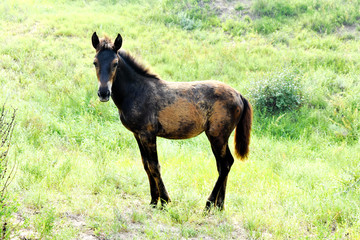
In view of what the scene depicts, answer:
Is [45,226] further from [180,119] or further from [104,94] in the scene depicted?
[180,119]

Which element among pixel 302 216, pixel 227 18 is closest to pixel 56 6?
pixel 227 18

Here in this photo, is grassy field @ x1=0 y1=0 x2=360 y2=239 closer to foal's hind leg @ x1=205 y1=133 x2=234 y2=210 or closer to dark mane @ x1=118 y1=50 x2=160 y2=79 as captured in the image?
Answer: foal's hind leg @ x1=205 y1=133 x2=234 y2=210

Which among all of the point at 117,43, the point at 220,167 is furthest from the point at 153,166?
the point at 117,43

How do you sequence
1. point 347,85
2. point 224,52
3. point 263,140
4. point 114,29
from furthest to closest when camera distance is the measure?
1. point 114,29
2. point 224,52
3. point 347,85
4. point 263,140

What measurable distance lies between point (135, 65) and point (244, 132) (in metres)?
1.85

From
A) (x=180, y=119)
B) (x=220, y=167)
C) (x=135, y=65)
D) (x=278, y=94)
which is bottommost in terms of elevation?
(x=278, y=94)

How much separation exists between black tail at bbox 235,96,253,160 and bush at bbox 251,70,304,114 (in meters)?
4.30

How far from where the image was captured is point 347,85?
32.7ft

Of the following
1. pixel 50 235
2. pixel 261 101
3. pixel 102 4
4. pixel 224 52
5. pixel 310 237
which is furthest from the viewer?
pixel 102 4

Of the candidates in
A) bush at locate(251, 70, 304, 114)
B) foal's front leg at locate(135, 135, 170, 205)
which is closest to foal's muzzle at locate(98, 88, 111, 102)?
foal's front leg at locate(135, 135, 170, 205)

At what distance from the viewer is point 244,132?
4.98 meters

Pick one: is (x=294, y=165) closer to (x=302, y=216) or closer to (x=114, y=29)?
(x=302, y=216)

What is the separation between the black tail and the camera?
494 centimetres

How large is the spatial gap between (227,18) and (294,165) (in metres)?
10.3
